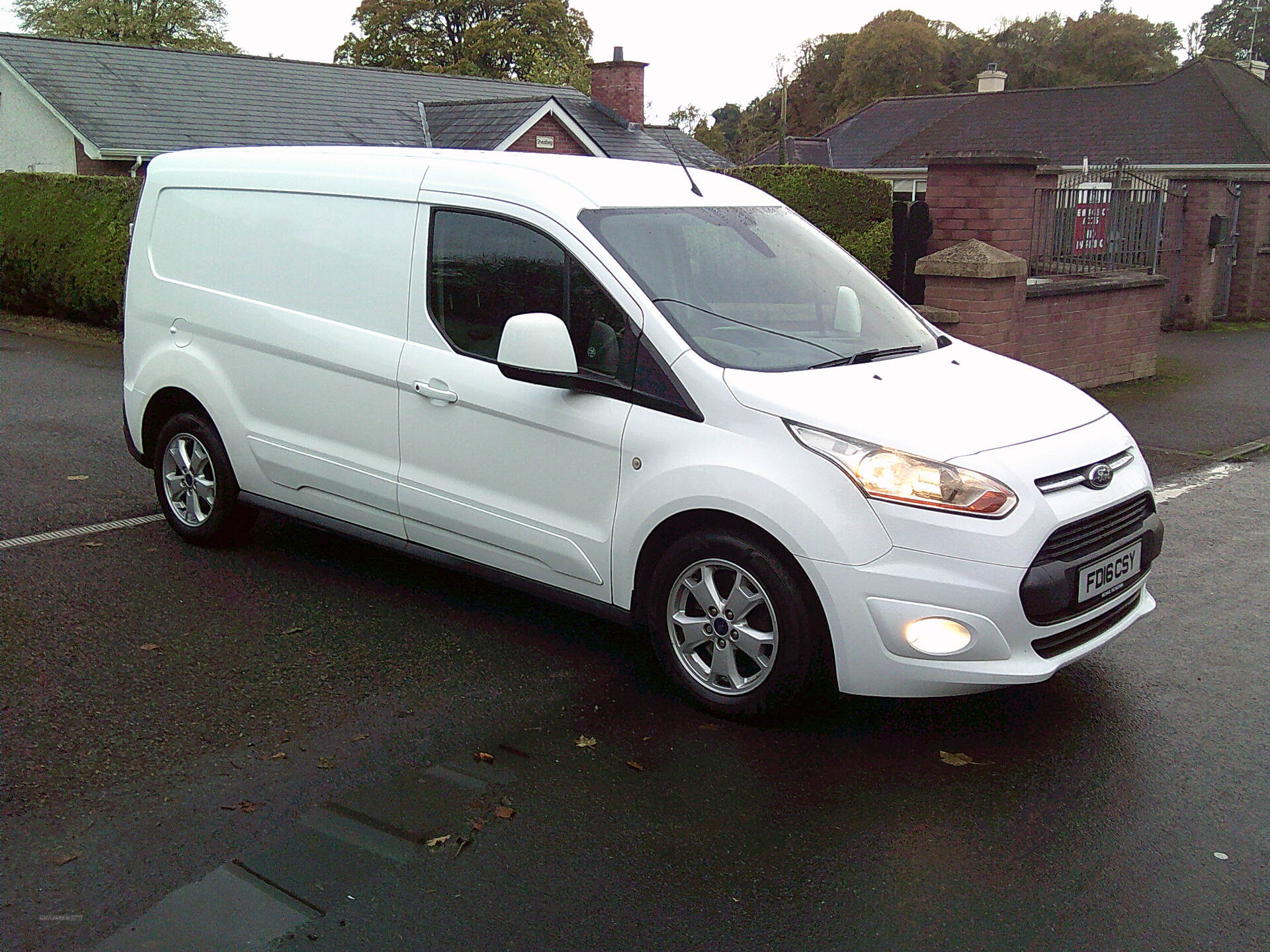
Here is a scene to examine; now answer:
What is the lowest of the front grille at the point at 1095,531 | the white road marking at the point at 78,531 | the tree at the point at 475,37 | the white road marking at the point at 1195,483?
the white road marking at the point at 78,531

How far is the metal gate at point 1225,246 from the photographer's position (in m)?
19.2

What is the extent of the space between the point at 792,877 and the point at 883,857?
31 cm

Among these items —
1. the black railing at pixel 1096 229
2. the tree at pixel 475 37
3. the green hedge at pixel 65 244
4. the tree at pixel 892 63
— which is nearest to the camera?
the black railing at pixel 1096 229

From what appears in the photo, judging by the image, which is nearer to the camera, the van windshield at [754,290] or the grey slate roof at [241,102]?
the van windshield at [754,290]

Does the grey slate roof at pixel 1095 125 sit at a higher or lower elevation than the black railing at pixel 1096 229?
higher

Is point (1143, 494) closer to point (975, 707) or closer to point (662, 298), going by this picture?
point (975, 707)

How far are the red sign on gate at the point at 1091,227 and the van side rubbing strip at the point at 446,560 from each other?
9375mm

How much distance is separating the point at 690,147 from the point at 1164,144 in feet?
50.9

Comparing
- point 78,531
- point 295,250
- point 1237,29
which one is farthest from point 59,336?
point 1237,29

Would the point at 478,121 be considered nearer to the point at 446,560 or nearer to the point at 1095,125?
the point at 1095,125

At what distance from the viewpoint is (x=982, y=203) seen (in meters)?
10.9

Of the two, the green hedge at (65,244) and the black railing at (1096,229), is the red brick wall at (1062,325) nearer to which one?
the black railing at (1096,229)

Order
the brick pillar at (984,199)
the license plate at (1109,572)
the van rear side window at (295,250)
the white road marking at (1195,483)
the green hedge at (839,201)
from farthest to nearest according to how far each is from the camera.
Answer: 1. the green hedge at (839,201)
2. the brick pillar at (984,199)
3. the white road marking at (1195,483)
4. the van rear side window at (295,250)
5. the license plate at (1109,572)

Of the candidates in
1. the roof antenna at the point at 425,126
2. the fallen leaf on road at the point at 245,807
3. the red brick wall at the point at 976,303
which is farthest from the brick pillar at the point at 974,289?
the roof antenna at the point at 425,126
